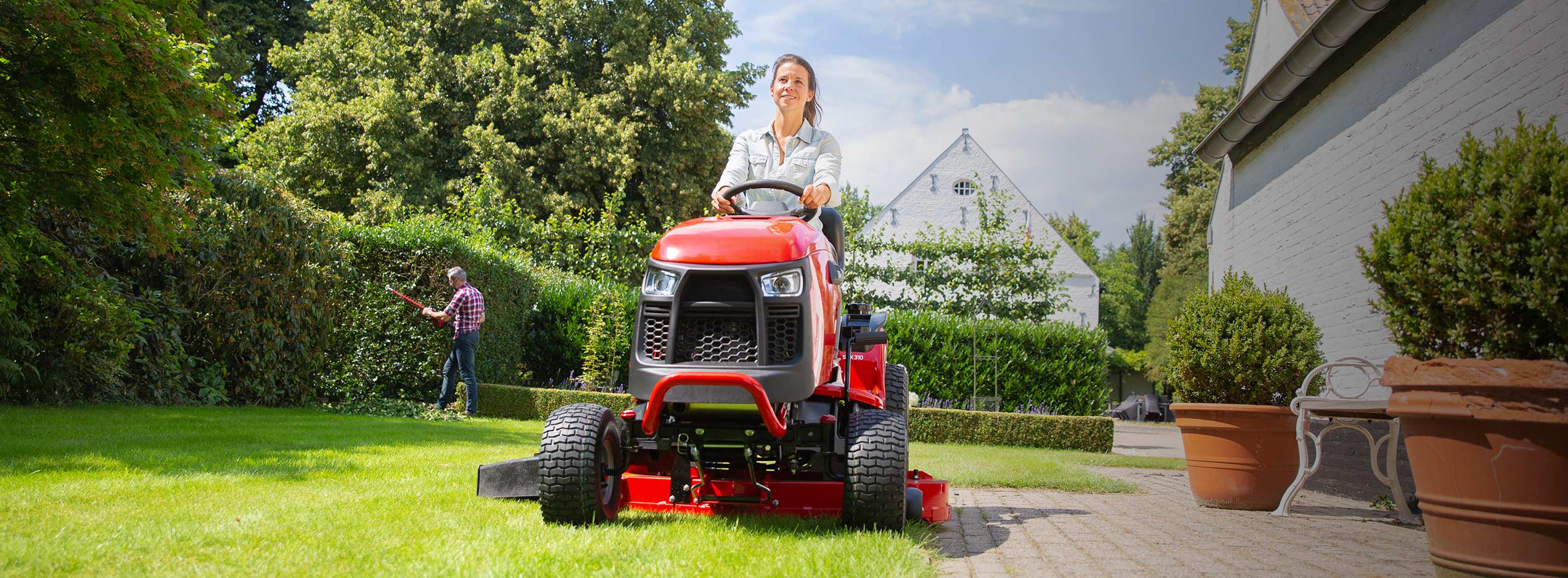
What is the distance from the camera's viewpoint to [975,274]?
21.1 metres

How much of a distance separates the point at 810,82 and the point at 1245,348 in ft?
9.60

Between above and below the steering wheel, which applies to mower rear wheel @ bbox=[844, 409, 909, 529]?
below

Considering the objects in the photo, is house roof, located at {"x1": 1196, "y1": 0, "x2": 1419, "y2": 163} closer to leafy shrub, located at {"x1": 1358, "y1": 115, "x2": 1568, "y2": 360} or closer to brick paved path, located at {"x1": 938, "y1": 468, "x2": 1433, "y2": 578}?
brick paved path, located at {"x1": 938, "y1": 468, "x2": 1433, "y2": 578}

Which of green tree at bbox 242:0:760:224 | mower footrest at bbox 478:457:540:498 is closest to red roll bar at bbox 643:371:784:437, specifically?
mower footrest at bbox 478:457:540:498

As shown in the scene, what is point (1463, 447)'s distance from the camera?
2.87m

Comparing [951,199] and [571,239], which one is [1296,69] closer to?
[571,239]

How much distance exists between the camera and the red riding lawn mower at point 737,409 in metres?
3.39

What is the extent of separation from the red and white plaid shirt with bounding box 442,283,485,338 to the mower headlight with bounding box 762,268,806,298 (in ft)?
25.0

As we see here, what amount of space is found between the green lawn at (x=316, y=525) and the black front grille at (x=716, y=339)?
0.65 meters

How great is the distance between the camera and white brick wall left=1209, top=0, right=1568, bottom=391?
5.08m

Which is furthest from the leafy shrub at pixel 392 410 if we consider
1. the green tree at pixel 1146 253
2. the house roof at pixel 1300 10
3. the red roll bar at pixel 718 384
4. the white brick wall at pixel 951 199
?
the green tree at pixel 1146 253

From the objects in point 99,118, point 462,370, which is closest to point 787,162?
point 99,118

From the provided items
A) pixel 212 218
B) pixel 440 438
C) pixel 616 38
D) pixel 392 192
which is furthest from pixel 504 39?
pixel 440 438

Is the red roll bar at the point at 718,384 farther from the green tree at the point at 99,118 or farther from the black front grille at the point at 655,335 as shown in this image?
the green tree at the point at 99,118
